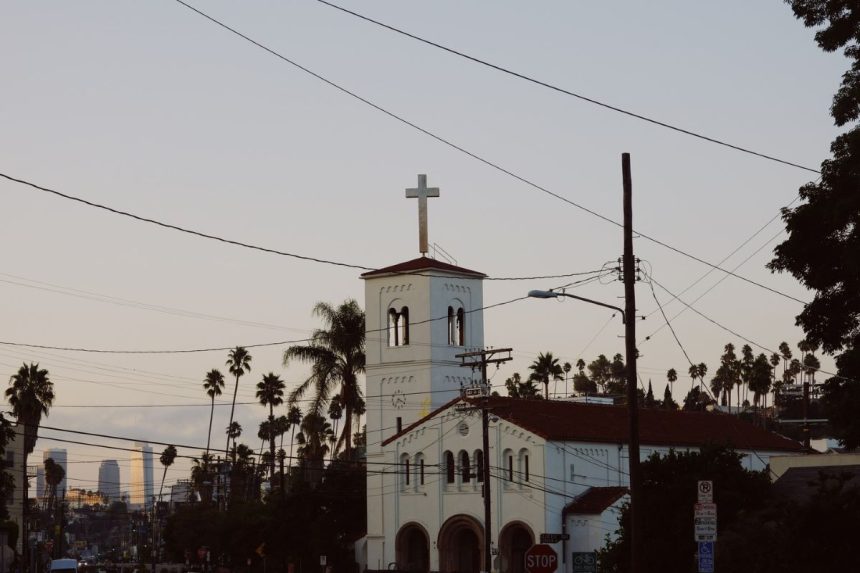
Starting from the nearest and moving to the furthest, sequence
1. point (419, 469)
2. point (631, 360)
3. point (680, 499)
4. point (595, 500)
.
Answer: point (631, 360)
point (680, 499)
point (595, 500)
point (419, 469)

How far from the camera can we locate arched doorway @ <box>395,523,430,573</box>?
76.6m

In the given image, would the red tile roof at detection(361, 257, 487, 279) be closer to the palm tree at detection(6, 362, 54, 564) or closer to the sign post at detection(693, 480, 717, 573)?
the palm tree at detection(6, 362, 54, 564)

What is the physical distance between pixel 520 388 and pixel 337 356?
5244 centimetres

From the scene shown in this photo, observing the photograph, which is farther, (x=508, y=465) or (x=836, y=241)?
(x=508, y=465)

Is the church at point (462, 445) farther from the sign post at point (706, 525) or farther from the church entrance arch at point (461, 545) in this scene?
the sign post at point (706, 525)

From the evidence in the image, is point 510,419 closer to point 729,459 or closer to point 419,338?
point 419,338

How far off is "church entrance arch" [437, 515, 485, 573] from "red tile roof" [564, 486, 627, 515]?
18.0ft

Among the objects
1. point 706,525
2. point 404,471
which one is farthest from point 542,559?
point 404,471

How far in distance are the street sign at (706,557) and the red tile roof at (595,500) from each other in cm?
4236

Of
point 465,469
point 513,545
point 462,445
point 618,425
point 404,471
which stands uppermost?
point 618,425

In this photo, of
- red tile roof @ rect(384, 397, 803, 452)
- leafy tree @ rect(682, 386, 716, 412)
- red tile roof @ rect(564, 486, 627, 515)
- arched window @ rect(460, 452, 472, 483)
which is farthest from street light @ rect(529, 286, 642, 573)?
leafy tree @ rect(682, 386, 716, 412)

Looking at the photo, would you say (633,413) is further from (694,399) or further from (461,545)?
(694,399)

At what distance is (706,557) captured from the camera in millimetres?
26422

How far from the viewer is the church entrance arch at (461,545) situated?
243ft
